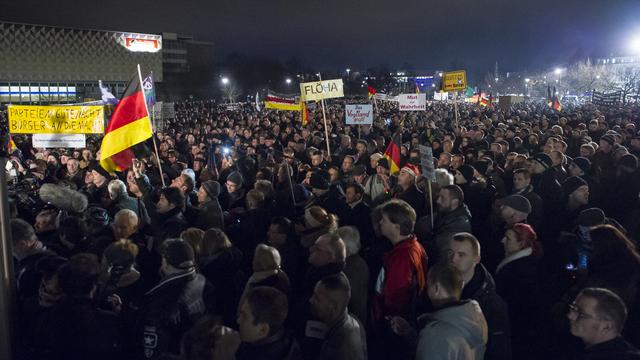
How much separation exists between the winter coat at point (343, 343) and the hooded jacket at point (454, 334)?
40cm

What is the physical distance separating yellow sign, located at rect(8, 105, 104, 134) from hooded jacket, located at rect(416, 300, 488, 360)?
33.0 ft

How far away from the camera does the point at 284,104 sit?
20859mm

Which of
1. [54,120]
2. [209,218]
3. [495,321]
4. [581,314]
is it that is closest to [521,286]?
[495,321]

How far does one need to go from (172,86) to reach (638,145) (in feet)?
308

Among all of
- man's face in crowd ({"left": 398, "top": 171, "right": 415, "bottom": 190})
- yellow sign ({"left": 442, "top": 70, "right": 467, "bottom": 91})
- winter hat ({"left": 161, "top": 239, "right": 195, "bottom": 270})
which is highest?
yellow sign ({"left": 442, "top": 70, "right": 467, "bottom": 91})

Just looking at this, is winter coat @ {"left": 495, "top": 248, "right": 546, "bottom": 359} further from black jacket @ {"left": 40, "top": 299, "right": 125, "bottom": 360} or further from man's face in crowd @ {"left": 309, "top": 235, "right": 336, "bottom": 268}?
black jacket @ {"left": 40, "top": 299, "right": 125, "bottom": 360}

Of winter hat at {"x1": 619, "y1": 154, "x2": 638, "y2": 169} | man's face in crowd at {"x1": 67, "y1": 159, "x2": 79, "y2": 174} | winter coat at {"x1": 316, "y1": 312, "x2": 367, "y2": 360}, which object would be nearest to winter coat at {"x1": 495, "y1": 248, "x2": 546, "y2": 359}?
winter coat at {"x1": 316, "y1": 312, "x2": 367, "y2": 360}

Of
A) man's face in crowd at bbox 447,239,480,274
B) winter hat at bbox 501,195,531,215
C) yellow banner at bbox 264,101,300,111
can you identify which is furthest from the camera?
yellow banner at bbox 264,101,300,111

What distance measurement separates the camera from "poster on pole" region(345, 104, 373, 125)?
52.9ft

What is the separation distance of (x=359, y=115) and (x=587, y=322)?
13424 millimetres

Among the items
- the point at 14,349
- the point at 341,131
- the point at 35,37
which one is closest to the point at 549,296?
the point at 14,349

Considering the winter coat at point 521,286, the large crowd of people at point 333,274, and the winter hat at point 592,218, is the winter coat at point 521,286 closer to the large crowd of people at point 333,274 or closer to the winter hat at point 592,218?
the large crowd of people at point 333,274

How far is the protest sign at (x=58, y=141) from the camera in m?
11.6

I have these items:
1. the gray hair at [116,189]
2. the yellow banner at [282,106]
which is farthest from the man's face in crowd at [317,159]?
the yellow banner at [282,106]
